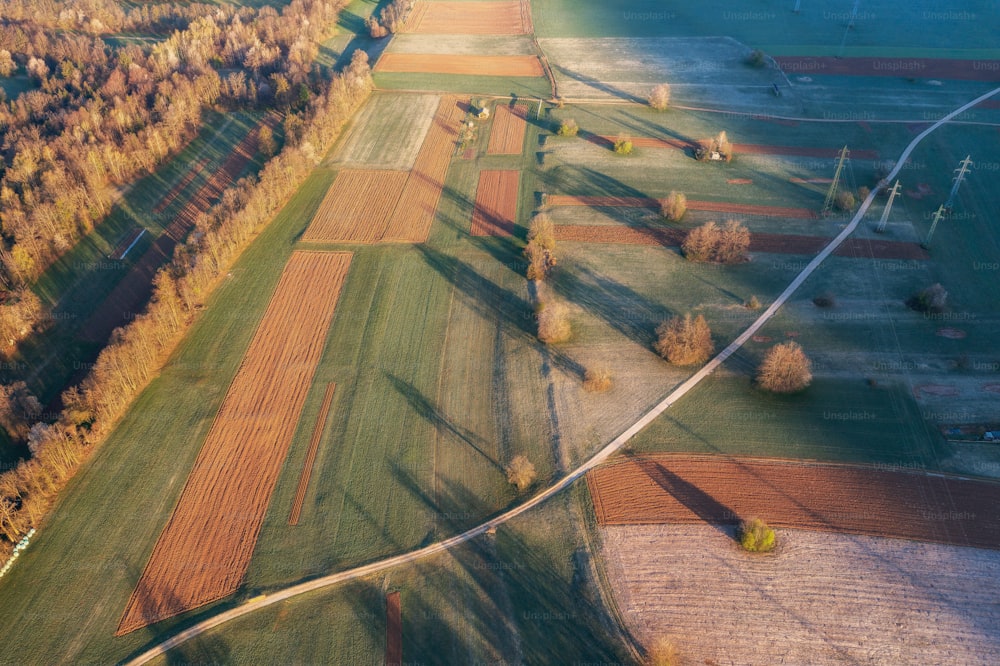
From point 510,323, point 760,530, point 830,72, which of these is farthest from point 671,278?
point 830,72

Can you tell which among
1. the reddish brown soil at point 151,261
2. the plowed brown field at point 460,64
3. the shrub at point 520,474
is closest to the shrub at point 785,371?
the shrub at point 520,474

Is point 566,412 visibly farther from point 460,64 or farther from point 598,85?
point 460,64

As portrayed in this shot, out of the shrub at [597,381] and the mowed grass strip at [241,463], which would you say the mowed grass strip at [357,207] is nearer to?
the mowed grass strip at [241,463]

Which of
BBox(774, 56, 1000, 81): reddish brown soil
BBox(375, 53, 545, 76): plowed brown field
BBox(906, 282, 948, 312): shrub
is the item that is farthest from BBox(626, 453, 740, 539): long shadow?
BBox(774, 56, 1000, 81): reddish brown soil

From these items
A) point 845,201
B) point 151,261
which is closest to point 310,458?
point 151,261

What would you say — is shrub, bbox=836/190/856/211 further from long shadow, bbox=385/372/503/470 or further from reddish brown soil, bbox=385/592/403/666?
reddish brown soil, bbox=385/592/403/666

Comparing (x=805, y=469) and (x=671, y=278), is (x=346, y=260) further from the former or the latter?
(x=805, y=469)
